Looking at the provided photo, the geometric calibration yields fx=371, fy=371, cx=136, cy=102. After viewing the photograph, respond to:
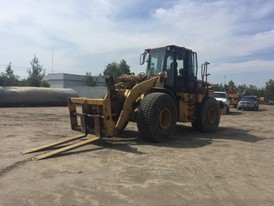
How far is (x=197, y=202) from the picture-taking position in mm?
5559

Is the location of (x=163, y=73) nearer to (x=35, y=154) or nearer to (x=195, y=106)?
(x=195, y=106)

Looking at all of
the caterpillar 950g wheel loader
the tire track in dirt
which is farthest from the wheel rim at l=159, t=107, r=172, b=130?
the tire track in dirt

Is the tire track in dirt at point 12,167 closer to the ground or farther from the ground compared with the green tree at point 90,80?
closer to the ground

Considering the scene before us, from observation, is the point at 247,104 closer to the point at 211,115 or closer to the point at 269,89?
the point at 211,115

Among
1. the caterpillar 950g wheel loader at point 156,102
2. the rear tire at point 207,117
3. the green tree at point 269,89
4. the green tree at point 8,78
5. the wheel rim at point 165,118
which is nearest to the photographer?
the caterpillar 950g wheel loader at point 156,102

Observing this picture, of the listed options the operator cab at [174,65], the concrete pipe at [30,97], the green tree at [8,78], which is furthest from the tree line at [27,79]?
the operator cab at [174,65]

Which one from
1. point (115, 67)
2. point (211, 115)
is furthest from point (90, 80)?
point (211, 115)

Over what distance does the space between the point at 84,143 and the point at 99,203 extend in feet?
14.2

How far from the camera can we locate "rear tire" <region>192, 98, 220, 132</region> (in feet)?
44.3

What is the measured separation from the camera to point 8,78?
52250 mm

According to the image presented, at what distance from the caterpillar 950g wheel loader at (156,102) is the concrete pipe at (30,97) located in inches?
690

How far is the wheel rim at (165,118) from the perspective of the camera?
1088 cm

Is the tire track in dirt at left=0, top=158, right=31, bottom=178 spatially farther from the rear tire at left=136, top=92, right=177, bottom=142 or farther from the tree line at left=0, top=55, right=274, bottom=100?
the tree line at left=0, top=55, right=274, bottom=100

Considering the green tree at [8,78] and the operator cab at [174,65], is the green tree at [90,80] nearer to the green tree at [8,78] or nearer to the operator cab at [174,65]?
the green tree at [8,78]
